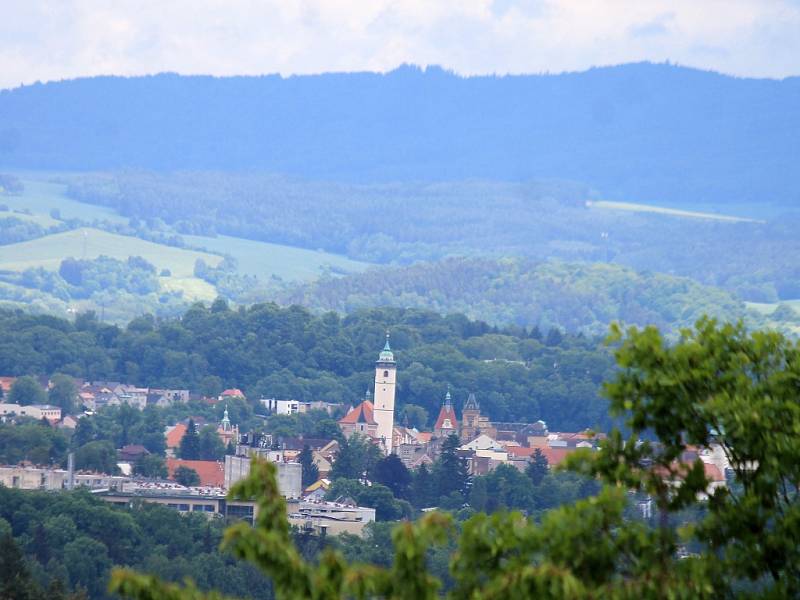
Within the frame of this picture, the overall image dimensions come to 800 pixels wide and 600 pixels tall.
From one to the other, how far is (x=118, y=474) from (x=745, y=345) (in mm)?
92549

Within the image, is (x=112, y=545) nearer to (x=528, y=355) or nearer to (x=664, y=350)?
(x=664, y=350)

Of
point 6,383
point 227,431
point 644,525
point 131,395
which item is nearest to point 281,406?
point 131,395

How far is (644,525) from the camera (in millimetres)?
16641

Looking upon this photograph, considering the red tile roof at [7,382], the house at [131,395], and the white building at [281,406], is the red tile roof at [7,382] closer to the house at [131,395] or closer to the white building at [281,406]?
the house at [131,395]

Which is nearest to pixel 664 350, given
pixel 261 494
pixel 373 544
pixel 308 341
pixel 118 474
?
pixel 261 494

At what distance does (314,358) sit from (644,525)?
152 m

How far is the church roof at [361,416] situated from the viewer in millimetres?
135125

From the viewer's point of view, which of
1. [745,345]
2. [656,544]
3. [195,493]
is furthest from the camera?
[195,493]

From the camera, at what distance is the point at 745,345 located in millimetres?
17469

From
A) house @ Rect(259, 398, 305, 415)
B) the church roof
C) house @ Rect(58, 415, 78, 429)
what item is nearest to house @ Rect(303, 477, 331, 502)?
house @ Rect(58, 415, 78, 429)

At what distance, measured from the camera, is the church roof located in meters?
135

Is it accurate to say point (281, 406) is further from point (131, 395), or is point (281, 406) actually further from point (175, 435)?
point (175, 435)

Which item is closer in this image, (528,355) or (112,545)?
(112,545)

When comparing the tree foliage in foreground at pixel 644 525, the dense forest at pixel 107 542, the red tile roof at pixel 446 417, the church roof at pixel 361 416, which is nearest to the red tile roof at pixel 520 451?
the church roof at pixel 361 416
